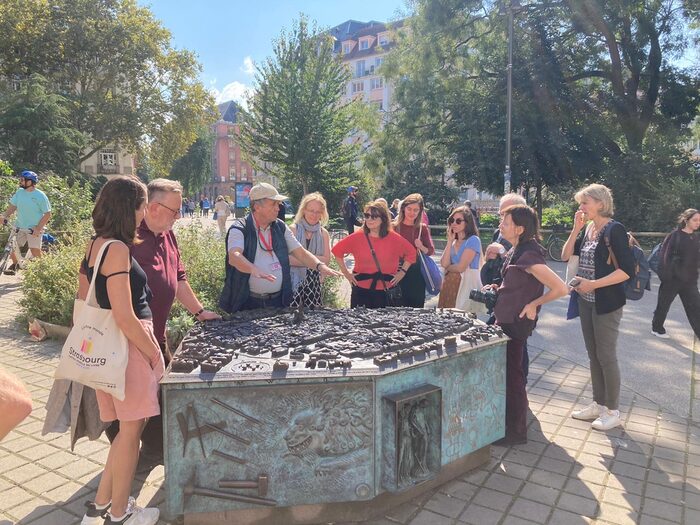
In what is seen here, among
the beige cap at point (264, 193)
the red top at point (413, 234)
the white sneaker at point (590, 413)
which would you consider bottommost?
the white sneaker at point (590, 413)

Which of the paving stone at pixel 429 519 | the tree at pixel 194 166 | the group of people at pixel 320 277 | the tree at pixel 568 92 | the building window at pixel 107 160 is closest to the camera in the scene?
the group of people at pixel 320 277

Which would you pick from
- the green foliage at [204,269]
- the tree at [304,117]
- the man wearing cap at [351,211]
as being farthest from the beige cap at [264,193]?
the tree at [304,117]

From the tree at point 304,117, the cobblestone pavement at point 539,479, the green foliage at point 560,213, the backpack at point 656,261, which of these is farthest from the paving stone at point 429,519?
the green foliage at point 560,213

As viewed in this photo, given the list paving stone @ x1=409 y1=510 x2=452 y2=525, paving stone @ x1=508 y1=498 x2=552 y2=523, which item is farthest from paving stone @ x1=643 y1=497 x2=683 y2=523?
paving stone @ x1=409 y1=510 x2=452 y2=525

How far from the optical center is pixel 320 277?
5.02 metres

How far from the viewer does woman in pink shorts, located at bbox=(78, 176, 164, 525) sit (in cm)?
248

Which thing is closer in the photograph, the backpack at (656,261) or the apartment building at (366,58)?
the backpack at (656,261)

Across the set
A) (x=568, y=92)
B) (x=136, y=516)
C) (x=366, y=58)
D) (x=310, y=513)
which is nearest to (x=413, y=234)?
(x=310, y=513)

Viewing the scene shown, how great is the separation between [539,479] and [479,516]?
63 centimetres

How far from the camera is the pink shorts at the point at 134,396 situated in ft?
8.68

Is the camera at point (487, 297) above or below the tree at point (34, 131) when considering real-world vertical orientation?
below

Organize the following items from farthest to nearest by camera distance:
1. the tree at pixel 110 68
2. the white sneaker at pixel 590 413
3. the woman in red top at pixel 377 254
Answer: the tree at pixel 110 68 → the woman in red top at pixel 377 254 → the white sneaker at pixel 590 413

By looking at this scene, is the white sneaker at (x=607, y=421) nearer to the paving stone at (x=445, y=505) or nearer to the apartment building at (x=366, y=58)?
the paving stone at (x=445, y=505)

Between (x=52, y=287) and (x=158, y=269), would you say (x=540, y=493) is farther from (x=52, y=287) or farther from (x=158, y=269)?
(x=52, y=287)
